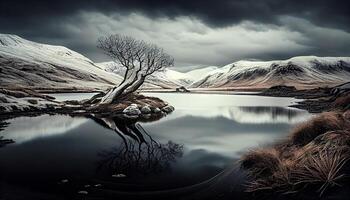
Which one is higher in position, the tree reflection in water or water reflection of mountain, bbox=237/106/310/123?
water reflection of mountain, bbox=237/106/310/123

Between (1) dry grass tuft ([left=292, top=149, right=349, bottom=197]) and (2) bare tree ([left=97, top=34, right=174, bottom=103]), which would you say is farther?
(2) bare tree ([left=97, top=34, right=174, bottom=103])

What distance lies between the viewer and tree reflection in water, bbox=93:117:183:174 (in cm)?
1020

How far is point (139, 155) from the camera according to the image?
1204cm

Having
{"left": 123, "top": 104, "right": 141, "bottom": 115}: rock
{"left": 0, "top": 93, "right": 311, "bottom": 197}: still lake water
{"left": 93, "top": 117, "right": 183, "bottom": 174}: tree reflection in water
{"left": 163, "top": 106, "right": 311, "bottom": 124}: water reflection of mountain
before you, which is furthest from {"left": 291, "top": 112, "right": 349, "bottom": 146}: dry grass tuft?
{"left": 123, "top": 104, "right": 141, "bottom": 115}: rock

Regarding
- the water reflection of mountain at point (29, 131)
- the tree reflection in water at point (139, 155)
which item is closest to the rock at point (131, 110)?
the water reflection of mountain at point (29, 131)

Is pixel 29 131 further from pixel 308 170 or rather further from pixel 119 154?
pixel 308 170

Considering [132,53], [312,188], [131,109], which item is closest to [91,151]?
[312,188]

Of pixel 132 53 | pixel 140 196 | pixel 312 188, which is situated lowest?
pixel 140 196

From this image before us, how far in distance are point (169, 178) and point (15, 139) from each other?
9.34 metres

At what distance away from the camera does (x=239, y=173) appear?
9453 mm

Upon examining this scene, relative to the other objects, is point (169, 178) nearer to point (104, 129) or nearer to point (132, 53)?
point (104, 129)

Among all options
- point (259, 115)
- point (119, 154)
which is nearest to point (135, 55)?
point (259, 115)

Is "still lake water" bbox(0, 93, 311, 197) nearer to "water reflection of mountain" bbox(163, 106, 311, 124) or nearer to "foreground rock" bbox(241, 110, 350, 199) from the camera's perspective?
"foreground rock" bbox(241, 110, 350, 199)

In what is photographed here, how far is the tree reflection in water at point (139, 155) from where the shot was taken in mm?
10198
